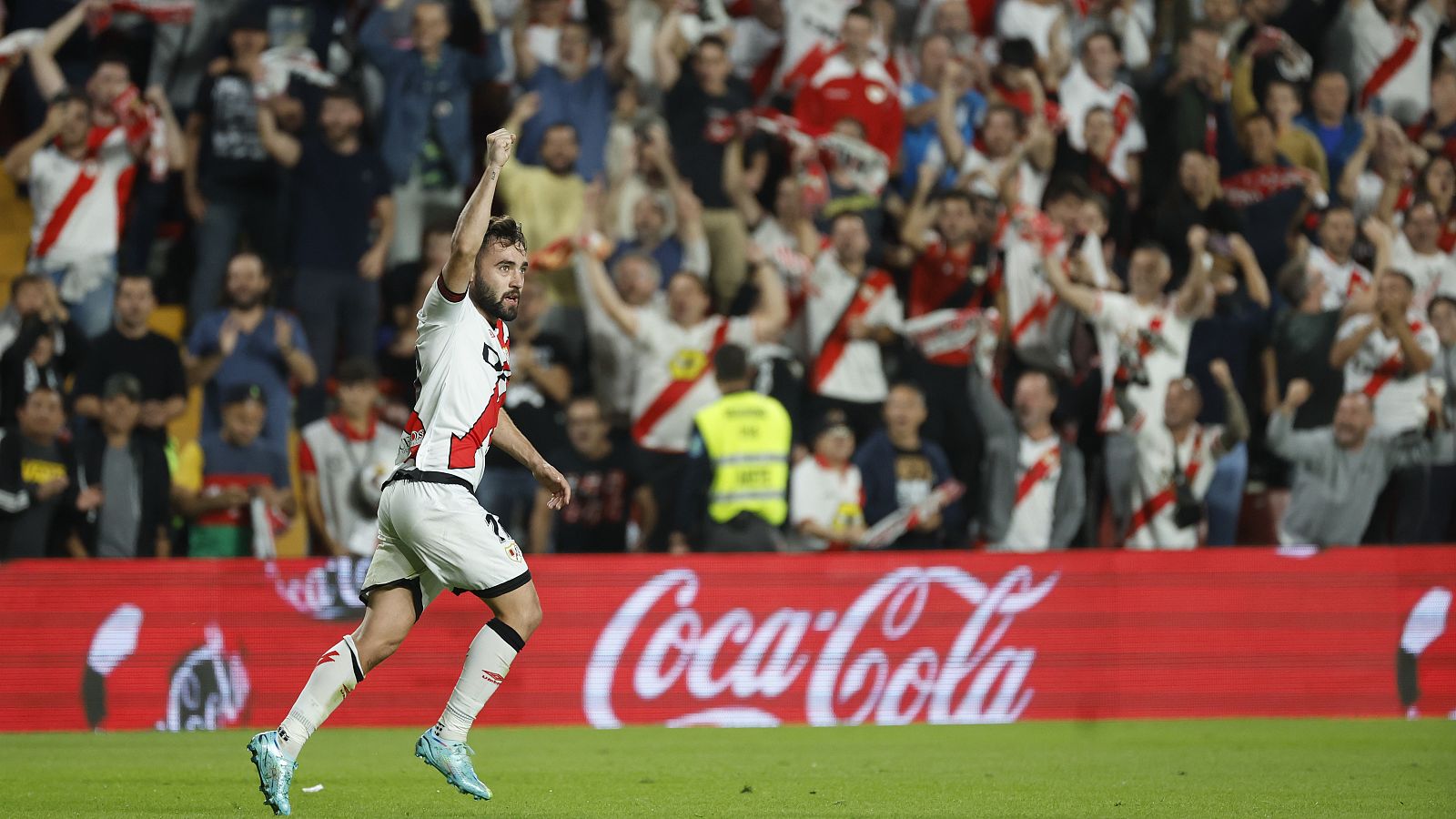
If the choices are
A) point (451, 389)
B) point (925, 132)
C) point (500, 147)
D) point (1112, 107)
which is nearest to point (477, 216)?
point (500, 147)

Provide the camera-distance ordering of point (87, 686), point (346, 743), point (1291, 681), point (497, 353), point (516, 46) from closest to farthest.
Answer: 1. point (497, 353)
2. point (346, 743)
3. point (87, 686)
4. point (1291, 681)
5. point (516, 46)

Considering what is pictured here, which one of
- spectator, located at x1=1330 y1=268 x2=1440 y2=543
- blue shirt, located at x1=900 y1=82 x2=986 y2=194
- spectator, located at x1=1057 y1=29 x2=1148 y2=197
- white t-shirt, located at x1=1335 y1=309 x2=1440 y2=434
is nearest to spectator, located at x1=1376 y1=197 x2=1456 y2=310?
spectator, located at x1=1330 y1=268 x2=1440 y2=543

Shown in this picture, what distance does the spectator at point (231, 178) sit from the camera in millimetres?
14250

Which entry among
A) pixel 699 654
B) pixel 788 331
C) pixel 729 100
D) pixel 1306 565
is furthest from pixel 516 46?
pixel 1306 565

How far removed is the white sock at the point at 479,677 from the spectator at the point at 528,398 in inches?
220

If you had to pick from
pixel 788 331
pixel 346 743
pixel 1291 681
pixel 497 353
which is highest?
pixel 497 353

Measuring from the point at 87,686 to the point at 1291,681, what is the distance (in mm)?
8539

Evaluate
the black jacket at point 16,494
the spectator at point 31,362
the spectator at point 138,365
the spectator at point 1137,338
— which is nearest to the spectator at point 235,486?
the spectator at point 138,365

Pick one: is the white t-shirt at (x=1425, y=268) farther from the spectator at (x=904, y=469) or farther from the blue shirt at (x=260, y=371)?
the blue shirt at (x=260, y=371)

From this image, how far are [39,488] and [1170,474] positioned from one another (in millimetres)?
8468

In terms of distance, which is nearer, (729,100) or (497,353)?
(497,353)

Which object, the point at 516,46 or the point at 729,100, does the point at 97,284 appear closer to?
the point at 516,46

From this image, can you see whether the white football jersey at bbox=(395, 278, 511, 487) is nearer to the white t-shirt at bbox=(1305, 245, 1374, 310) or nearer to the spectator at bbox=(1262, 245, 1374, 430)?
the spectator at bbox=(1262, 245, 1374, 430)

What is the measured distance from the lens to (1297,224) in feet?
49.8
